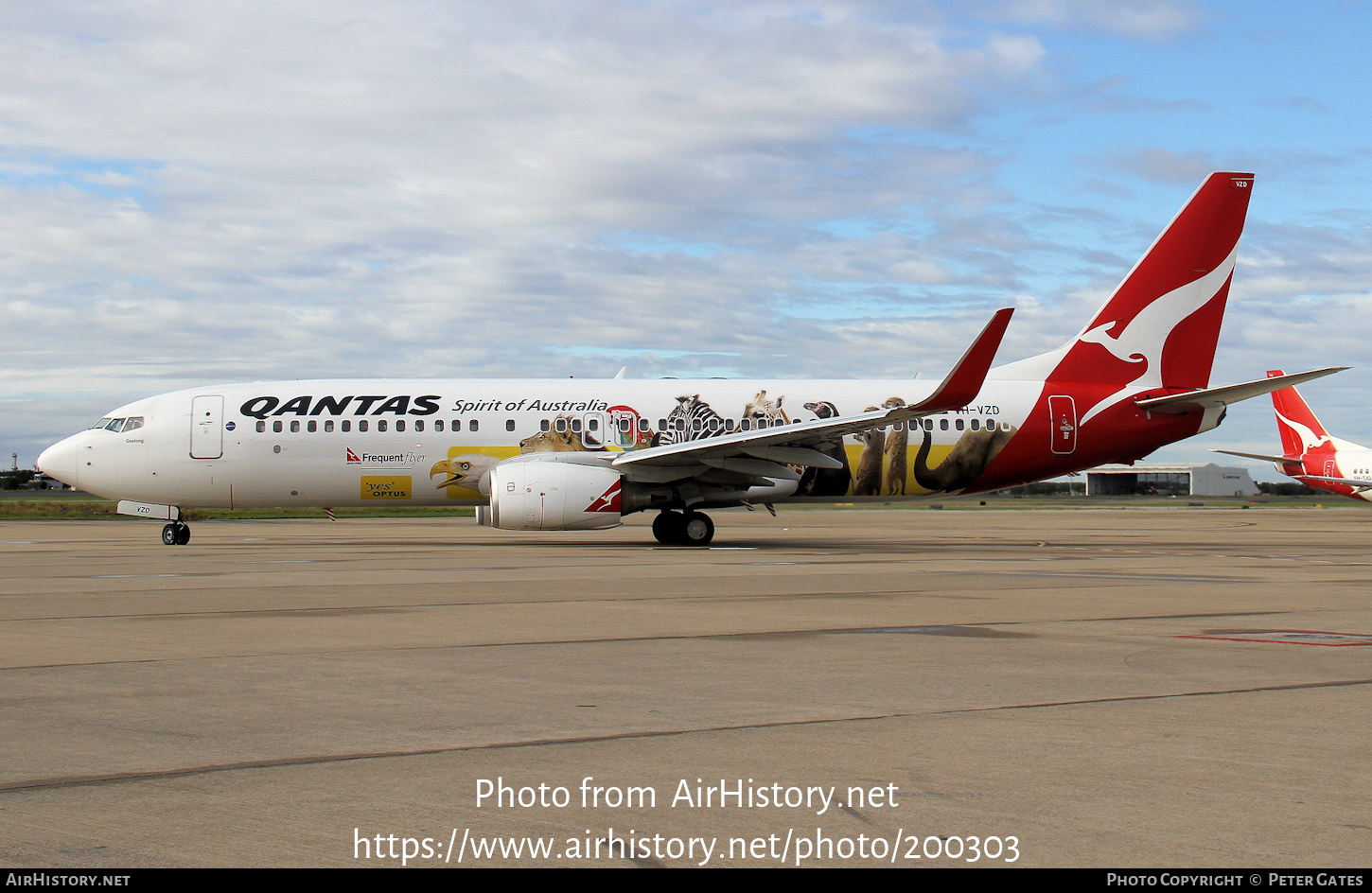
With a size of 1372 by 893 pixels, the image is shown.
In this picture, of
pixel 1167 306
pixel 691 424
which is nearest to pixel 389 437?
pixel 691 424

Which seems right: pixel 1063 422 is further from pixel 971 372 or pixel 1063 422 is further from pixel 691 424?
pixel 691 424

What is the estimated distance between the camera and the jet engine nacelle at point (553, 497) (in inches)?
888

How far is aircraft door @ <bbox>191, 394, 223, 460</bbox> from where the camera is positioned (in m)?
25.5

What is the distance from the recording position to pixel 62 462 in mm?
25766

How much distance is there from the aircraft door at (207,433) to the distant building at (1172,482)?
11907cm

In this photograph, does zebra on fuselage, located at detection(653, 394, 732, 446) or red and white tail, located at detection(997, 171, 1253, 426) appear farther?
red and white tail, located at detection(997, 171, 1253, 426)

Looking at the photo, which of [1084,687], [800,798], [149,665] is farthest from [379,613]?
[800,798]

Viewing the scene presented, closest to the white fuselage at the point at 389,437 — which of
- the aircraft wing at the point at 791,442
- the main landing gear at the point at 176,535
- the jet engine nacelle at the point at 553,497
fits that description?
the main landing gear at the point at 176,535

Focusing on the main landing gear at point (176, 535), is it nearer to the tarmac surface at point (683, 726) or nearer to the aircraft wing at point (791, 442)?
the aircraft wing at point (791, 442)

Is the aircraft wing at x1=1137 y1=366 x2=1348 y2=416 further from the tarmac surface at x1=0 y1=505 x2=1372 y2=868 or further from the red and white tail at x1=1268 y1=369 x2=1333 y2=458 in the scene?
the red and white tail at x1=1268 y1=369 x2=1333 y2=458

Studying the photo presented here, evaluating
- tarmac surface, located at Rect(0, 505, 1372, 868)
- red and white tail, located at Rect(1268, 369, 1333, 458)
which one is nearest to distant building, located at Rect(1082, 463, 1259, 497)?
red and white tail, located at Rect(1268, 369, 1333, 458)

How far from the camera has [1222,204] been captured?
26.8 meters

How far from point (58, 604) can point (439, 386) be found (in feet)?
45.4

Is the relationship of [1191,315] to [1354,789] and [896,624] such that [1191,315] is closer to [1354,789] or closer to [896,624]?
[896,624]
